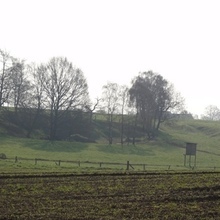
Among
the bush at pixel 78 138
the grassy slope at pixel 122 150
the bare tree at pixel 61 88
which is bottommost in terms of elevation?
the grassy slope at pixel 122 150

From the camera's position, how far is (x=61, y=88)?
90.5 metres

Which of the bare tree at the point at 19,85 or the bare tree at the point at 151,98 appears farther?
the bare tree at the point at 151,98

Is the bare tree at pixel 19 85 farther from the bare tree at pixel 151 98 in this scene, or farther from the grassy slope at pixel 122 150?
the bare tree at pixel 151 98

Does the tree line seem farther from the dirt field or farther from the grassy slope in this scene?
the dirt field

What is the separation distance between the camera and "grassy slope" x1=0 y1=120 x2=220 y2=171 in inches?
2672

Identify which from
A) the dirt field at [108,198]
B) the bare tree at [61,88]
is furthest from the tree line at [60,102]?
the dirt field at [108,198]

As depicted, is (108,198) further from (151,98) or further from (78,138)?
(151,98)

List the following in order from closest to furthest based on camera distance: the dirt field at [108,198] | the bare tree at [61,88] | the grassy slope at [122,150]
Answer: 1. the dirt field at [108,198]
2. the grassy slope at [122,150]
3. the bare tree at [61,88]

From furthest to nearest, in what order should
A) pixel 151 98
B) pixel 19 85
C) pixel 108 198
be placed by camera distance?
pixel 151 98 → pixel 19 85 → pixel 108 198

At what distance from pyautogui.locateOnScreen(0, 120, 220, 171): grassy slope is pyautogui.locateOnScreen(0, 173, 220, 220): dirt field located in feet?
110

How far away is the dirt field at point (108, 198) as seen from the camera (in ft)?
57.1

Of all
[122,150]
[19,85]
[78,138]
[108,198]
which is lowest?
[122,150]

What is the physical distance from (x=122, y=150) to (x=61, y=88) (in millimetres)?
19462

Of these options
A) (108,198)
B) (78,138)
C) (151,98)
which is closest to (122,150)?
(78,138)
